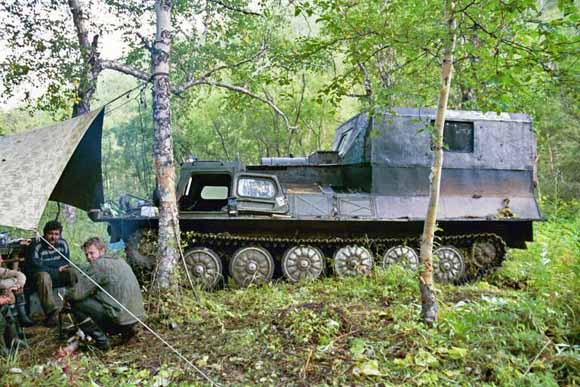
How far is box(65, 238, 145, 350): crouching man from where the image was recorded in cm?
482

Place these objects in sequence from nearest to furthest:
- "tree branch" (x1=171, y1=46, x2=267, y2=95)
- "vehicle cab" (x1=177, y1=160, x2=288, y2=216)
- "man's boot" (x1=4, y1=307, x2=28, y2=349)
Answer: "man's boot" (x1=4, y1=307, x2=28, y2=349) < "vehicle cab" (x1=177, y1=160, x2=288, y2=216) < "tree branch" (x1=171, y1=46, x2=267, y2=95)

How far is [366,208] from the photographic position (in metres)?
8.47

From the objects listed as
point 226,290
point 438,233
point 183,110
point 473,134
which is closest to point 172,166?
point 226,290

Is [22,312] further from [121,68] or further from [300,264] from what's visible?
[121,68]

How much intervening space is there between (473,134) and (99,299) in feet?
23.8

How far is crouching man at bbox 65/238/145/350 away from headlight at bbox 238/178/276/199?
349 centimetres

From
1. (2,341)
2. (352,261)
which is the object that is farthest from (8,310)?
(352,261)

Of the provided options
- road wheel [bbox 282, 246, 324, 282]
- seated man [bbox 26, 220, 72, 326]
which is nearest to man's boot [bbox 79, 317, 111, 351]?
seated man [bbox 26, 220, 72, 326]

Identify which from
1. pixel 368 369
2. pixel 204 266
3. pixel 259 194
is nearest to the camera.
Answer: pixel 368 369

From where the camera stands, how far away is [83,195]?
7715 mm

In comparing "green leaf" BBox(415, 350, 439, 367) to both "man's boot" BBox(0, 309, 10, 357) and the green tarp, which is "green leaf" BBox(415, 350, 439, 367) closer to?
the green tarp

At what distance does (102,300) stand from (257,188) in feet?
12.8

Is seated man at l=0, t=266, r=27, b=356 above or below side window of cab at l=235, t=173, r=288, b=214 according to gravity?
below

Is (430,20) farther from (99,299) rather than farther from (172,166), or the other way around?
(99,299)
